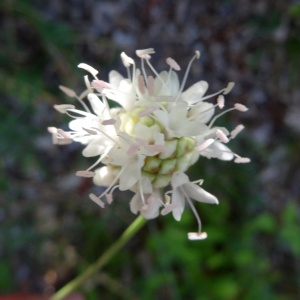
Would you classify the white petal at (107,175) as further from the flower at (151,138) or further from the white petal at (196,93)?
the white petal at (196,93)

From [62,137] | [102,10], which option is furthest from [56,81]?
[62,137]

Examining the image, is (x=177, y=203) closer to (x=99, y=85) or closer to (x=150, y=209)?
(x=150, y=209)

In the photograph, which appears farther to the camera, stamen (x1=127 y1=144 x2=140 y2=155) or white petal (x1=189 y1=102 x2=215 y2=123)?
white petal (x1=189 y1=102 x2=215 y2=123)

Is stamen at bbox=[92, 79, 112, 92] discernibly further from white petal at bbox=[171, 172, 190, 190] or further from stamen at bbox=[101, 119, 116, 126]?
white petal at bbox=[171, 172, 190, 190]

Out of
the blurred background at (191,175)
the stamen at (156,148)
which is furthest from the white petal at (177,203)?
the blurred background at (191,175)

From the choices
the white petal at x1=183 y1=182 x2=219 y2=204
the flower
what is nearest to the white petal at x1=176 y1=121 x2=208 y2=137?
the flower

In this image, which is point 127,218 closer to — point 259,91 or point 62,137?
point 259,91
